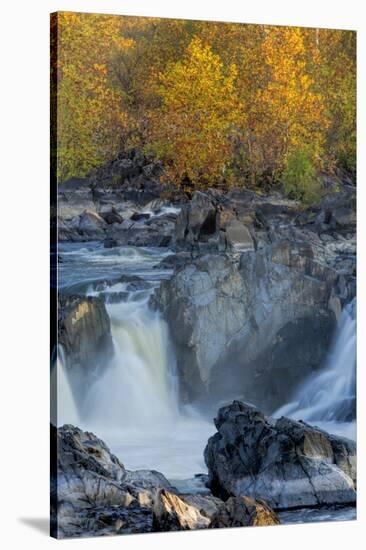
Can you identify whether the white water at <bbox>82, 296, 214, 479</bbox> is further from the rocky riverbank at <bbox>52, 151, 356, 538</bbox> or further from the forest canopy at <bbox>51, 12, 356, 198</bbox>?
the forest canopy at <bbox>51, 12, 356, 198</bbox>

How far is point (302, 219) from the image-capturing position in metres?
15.0

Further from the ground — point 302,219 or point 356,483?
point 302,219

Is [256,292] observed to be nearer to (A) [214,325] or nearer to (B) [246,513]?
(A) [214,325]

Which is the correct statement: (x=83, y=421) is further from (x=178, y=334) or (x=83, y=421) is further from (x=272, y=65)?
(x=272, y=65)

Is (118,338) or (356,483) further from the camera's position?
(356,483)

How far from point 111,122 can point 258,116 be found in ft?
4.89

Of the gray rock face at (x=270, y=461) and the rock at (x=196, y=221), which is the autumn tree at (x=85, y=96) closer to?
the rock at (x=196, y=221)

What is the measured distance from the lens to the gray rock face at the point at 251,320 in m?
14.5

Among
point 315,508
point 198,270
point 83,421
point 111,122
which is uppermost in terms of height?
point 111,122

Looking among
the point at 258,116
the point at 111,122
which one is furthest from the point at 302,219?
the point at 111,122

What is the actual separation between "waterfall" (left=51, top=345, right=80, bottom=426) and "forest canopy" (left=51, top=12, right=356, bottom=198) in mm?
1587

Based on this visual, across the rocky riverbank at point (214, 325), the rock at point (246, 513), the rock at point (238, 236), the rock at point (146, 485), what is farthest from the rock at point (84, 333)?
the rock at point (246, 513)

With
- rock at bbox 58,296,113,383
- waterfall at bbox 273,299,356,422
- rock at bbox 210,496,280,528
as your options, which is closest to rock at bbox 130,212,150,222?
rock at bbox 58,296,113,383

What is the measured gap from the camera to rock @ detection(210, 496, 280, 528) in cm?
1436
